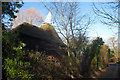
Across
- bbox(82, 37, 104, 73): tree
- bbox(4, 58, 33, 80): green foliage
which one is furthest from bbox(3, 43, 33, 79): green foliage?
bbox(82, 37, 104, 73): tree

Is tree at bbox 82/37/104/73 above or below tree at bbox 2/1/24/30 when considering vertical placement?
below

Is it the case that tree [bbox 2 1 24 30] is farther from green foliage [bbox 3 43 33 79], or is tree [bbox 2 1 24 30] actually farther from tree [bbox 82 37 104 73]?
tree [bbox 82 37 104 73]

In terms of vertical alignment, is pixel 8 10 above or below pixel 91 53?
above

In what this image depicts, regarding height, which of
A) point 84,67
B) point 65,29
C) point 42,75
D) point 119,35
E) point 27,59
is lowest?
point 84,67

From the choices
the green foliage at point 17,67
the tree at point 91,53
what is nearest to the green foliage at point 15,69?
the green foliage at point 17,67

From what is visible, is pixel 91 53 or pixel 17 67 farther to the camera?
pixel 91 53

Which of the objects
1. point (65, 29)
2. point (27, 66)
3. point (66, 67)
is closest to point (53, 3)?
point (65, 29)

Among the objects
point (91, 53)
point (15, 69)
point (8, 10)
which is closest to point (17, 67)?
point (15, 69)

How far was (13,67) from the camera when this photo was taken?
7.27ft

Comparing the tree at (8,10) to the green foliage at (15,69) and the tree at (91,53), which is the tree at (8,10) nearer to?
the green foliage at (15,69)

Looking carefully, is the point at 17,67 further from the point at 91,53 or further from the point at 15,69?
the point at 91,53

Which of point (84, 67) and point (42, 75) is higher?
point (42, 75)

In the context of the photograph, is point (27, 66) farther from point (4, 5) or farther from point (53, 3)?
point (53, 3)

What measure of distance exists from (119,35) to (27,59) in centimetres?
299
